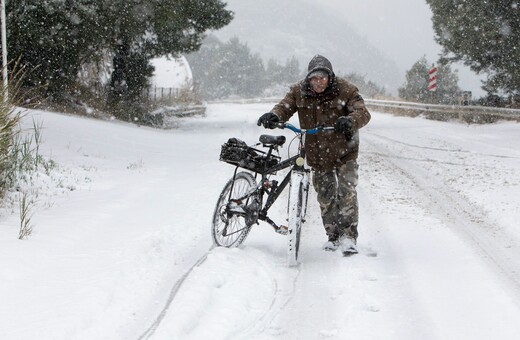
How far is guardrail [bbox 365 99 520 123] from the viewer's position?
20.6 meters

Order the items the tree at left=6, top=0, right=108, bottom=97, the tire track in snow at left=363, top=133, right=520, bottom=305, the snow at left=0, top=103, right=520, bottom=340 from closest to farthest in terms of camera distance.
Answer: the snow at left=0, top=103, right=520, bottom=340
the tire track in snow at left=363, top=133, right=520, bottom=305
the tree at left=6, top=0, right=108, bottom=97

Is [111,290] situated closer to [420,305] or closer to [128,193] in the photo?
[420,305]

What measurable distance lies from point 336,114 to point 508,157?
8009mm

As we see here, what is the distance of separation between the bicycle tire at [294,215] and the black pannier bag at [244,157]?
31 cm

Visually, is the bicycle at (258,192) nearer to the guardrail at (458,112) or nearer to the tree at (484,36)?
the guardrail at (458,112)

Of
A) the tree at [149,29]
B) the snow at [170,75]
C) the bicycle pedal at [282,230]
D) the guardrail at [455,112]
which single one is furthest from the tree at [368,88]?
the bicycle pedal at [282,230]

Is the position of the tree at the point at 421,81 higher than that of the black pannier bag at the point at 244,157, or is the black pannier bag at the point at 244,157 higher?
the tree at the point at 421,81

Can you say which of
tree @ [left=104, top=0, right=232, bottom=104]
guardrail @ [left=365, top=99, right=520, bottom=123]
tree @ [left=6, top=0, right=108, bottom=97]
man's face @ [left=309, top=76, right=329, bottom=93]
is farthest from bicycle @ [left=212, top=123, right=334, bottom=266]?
guardrail @ [left=365, top=99, right=520, bottom=123]

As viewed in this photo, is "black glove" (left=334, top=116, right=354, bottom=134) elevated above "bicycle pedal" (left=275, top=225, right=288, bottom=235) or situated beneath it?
elevated above

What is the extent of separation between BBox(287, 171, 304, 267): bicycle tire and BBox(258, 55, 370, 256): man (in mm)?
485

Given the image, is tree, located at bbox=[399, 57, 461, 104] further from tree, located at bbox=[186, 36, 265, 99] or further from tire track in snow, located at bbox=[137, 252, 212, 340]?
tree, located at bbox=[186, 36, 265, 99]

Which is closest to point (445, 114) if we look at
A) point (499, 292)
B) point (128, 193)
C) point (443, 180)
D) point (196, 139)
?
point (196, 139)

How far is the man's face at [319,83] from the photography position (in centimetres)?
573

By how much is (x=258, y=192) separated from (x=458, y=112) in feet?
60.3
